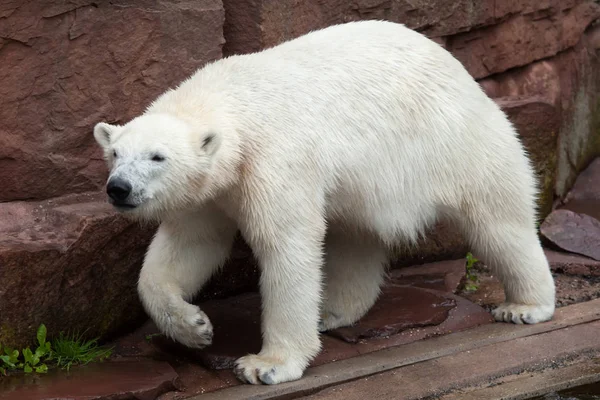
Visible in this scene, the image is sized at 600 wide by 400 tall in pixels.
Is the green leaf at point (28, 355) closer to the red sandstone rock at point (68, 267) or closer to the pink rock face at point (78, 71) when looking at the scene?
the red sandstone rock at point (68, 267)

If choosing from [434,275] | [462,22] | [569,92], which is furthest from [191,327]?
[569,92]

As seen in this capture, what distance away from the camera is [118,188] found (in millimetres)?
4840

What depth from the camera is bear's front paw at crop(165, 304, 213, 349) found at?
17.7 ft

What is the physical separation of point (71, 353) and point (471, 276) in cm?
263

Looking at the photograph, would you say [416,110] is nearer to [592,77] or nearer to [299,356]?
[299,356]

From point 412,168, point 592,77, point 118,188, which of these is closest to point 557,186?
point 592,77

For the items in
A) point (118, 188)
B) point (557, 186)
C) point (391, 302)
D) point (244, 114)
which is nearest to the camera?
point (118, 188)

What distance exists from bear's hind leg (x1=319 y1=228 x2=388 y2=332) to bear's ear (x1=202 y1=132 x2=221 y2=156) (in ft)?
4.06

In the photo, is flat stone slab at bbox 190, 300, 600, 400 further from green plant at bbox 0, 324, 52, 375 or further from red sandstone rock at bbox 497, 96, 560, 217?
red sandstone rock at bbox 497, 96, 560, 217

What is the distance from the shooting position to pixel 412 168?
570 cm

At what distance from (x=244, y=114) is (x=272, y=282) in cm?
79

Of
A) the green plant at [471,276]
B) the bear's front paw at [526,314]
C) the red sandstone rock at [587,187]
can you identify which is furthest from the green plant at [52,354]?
the red sandstone rock at [587,187]

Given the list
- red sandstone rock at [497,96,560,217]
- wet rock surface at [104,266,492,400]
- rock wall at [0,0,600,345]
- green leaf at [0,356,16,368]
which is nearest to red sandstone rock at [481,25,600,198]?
red sandstone rock at [497,96,560,217]

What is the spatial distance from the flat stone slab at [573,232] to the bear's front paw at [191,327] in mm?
2895
